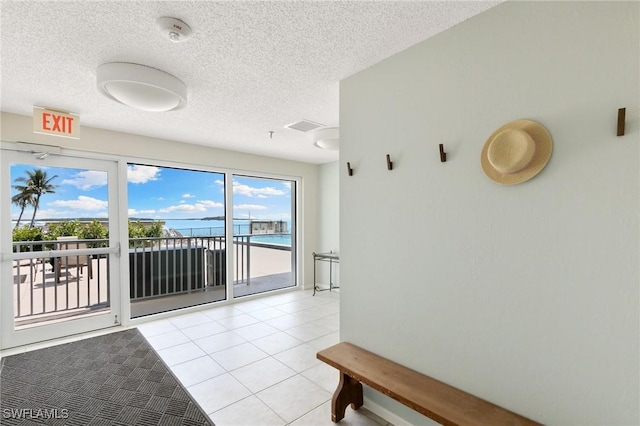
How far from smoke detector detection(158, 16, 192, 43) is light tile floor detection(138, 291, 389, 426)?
2.51 metres

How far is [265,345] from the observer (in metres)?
3.20

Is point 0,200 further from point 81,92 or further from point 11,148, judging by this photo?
point 81,92

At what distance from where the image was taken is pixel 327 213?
225 inches

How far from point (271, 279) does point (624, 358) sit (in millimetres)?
5728

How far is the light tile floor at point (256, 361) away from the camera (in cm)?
211

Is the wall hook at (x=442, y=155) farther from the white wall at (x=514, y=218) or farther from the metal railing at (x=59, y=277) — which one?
the metal railing at (x=59, y=277)

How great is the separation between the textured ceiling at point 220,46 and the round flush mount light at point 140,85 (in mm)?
57

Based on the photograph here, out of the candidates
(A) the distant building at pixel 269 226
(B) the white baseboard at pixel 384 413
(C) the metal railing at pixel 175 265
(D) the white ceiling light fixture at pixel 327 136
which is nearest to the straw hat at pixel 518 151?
(B) the white baseboard at pixel 384 413

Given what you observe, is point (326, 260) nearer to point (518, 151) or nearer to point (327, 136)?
point (327, 136)

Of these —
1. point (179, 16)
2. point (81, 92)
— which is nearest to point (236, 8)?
point (179, 16)

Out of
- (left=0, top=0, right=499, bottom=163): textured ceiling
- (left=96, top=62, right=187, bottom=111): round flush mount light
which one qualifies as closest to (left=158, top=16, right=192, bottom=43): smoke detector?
(left=0, top=0, right=499, bottom=163): textured ceiling

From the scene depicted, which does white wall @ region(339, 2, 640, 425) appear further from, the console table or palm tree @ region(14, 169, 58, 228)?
palm tree @ region(14, 169, 58, 228)

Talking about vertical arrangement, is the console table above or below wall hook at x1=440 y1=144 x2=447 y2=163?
below

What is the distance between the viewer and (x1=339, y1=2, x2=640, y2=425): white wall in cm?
117
